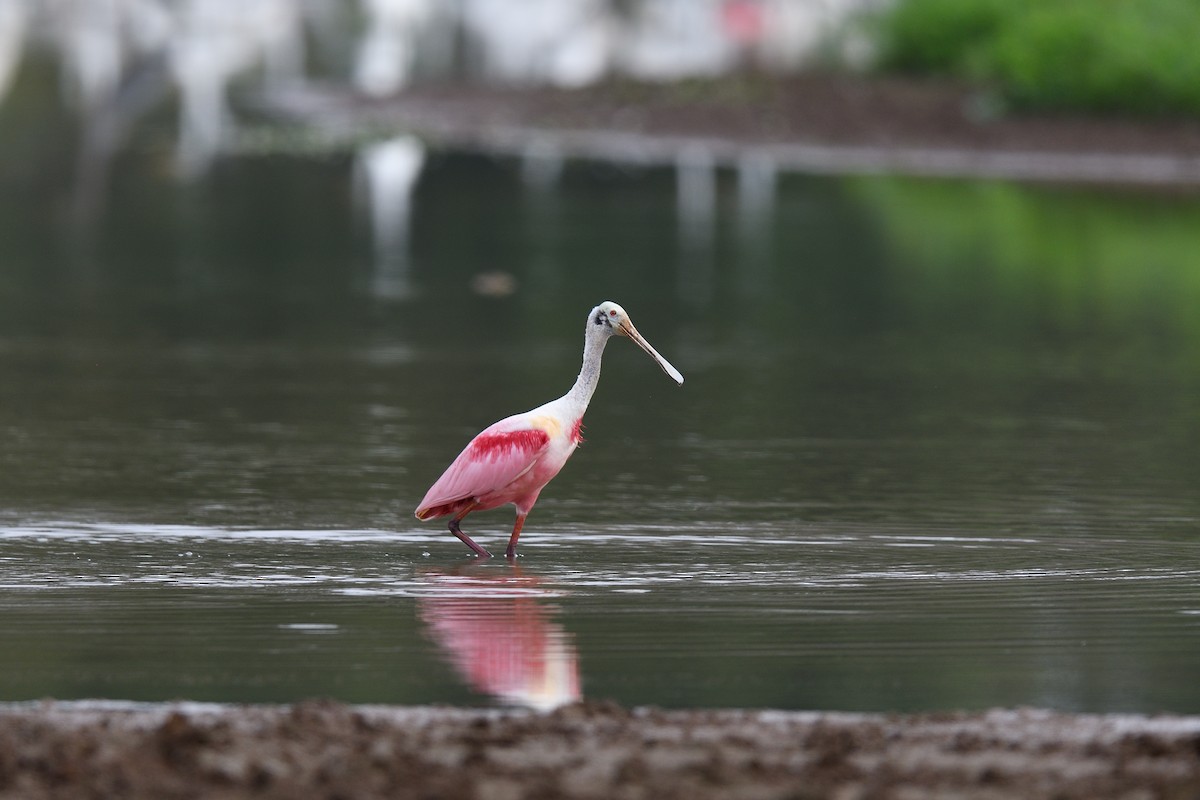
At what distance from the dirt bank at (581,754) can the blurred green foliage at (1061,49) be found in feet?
90.4

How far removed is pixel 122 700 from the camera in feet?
23.3

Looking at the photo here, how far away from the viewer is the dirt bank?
6012 mm

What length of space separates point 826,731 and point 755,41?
141ft

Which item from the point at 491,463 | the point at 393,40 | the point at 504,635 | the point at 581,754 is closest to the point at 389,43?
the point at 393,40

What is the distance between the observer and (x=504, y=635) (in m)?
8.13

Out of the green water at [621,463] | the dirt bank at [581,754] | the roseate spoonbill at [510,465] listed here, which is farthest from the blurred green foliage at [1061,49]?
the dirt bank at [581,754]

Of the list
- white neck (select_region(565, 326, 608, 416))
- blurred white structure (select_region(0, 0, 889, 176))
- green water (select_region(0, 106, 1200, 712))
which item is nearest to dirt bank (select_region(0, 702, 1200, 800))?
green water (select_region(0, 106, 1200, 712))

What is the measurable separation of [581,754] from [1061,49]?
29.7 m

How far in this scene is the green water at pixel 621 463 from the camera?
305 inches

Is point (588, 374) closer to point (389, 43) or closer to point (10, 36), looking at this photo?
point (389, 43)

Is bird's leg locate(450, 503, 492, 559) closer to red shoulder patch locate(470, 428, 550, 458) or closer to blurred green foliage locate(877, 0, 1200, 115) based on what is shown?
red shoulder patch locate(470, 428, 550, 458)

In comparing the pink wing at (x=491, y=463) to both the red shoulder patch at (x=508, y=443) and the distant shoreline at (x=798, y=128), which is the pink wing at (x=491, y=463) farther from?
the distant shoreline at (x=798, y=128)

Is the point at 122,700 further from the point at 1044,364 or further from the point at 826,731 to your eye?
the point at 1044,364

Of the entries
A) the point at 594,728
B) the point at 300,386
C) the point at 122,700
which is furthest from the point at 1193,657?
the point at 300,386
